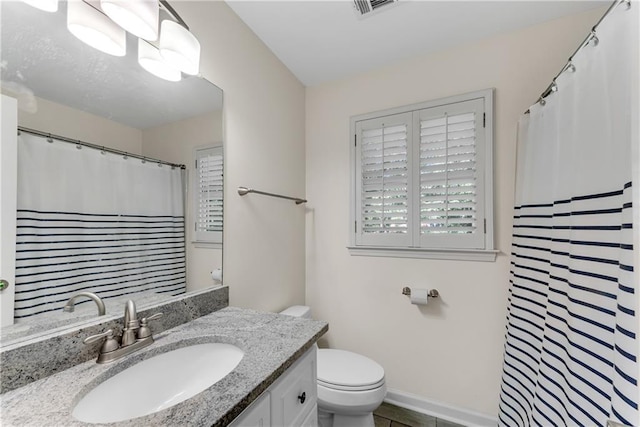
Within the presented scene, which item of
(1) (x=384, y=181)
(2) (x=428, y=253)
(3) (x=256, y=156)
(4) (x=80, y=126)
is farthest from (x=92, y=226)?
(2) (x=428, y=253)

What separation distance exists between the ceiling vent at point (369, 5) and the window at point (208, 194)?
1056mm

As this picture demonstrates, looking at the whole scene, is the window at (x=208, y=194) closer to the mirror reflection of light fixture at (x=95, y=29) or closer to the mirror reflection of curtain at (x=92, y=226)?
the mirror reflection of curtain at (x=92, y=226)

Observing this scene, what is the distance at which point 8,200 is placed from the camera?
689 mm

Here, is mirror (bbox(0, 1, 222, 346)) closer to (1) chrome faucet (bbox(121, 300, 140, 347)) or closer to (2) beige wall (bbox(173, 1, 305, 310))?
(1) chrome faucet (bbox(121, 300, 140, 347))

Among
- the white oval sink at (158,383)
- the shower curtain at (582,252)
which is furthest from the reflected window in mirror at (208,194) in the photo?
the shower curtain at (582,252)

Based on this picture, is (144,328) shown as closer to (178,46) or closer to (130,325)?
(130,325)

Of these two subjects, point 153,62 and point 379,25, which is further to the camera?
point 379,25

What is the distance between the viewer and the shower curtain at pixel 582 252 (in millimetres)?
710

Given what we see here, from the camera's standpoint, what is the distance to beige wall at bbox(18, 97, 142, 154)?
75 centimetres

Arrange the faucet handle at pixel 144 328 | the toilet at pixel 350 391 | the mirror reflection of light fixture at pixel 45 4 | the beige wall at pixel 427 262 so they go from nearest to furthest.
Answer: the mirror reflection of light fixture at pixel 45 4 < the faucet handle at pixel 144 328 < the toilet at pixel 350 391 < the beige wall at pixel 427 262

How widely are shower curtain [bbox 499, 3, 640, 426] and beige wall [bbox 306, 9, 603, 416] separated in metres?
0.21

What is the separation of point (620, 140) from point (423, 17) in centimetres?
118

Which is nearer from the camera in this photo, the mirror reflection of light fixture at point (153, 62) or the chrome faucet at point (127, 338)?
the chrome faucet at point (127, 338)

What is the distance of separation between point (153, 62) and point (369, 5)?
112cm
